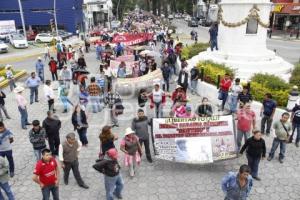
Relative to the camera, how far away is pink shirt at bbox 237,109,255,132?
8780mm

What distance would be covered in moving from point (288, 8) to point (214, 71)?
3275 centimetres

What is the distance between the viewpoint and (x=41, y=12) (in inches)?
2021

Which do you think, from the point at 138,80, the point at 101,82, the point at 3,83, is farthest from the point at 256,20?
the point at 3,83

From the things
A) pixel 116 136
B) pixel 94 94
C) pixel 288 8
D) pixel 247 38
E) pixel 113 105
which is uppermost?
pixel 288 8

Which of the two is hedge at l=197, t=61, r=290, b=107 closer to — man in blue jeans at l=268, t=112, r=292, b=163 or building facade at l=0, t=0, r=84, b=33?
man in blue jeans at l=268, t=112, r=292, b=163

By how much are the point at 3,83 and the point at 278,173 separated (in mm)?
14976

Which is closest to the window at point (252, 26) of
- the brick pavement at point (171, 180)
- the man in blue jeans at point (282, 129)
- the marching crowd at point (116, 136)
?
the marching crowd at point (116, 136)

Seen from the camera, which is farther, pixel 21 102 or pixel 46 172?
pixel 21 102

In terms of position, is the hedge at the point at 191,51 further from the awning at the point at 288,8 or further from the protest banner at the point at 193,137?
the awning at the point at 288,8

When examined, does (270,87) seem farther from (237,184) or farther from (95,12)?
(95,12)

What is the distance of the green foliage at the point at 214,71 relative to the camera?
14297 millimetres

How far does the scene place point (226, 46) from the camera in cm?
1647

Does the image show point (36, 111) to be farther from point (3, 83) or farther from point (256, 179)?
point (256, 179)

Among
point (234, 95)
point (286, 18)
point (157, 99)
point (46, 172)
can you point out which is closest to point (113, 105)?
point (157, 99)
